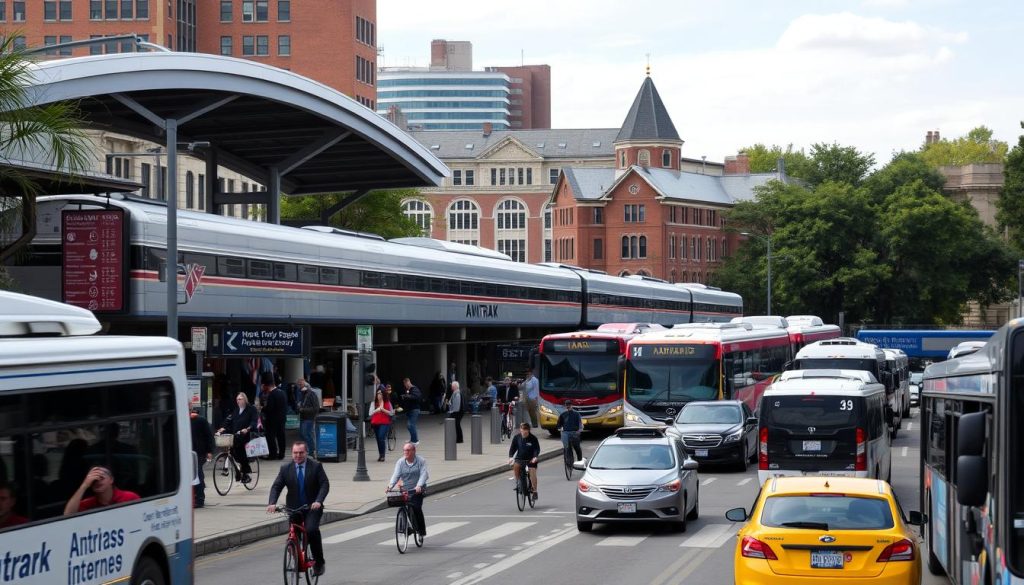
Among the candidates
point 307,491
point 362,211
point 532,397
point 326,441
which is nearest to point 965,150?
point 362,211

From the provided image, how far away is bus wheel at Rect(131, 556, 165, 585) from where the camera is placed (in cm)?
1241

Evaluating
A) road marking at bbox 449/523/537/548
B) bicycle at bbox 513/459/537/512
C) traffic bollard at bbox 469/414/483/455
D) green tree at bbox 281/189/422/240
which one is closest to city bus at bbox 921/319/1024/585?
road marking at bbox 449/523/537/548

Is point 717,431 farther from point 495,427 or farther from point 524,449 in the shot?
point 495,427

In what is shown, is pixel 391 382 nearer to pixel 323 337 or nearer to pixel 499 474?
pixel 323 337

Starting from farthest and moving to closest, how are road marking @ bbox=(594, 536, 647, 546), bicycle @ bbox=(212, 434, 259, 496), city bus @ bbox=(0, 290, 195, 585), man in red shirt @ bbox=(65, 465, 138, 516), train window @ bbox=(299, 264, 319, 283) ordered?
train window @ bbox=(299, 264, 319, 283)
bicycle @ bbox=(212, 434, 259, 496)
road marking @ bbox=(594, 536, 647, 546)
man in red shirt @ bbox=(65, 465, 138, 516)
city bus @ bbox=(0, 290, 195, 585)

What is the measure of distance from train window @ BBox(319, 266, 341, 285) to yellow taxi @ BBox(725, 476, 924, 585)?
94.8ft

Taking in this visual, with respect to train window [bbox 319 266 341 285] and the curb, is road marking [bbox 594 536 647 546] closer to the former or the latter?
the curb

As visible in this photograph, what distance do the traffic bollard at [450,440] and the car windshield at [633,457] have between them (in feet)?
39.0

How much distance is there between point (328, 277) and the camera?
41688mm

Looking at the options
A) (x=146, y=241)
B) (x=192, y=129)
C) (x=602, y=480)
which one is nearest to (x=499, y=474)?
(x=146, y=241)

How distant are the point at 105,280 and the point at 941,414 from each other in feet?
68.6

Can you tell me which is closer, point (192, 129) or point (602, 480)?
point (602, 480)

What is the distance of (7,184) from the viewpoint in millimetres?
23469

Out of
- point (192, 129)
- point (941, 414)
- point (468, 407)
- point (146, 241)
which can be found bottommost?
point (468, 407)
